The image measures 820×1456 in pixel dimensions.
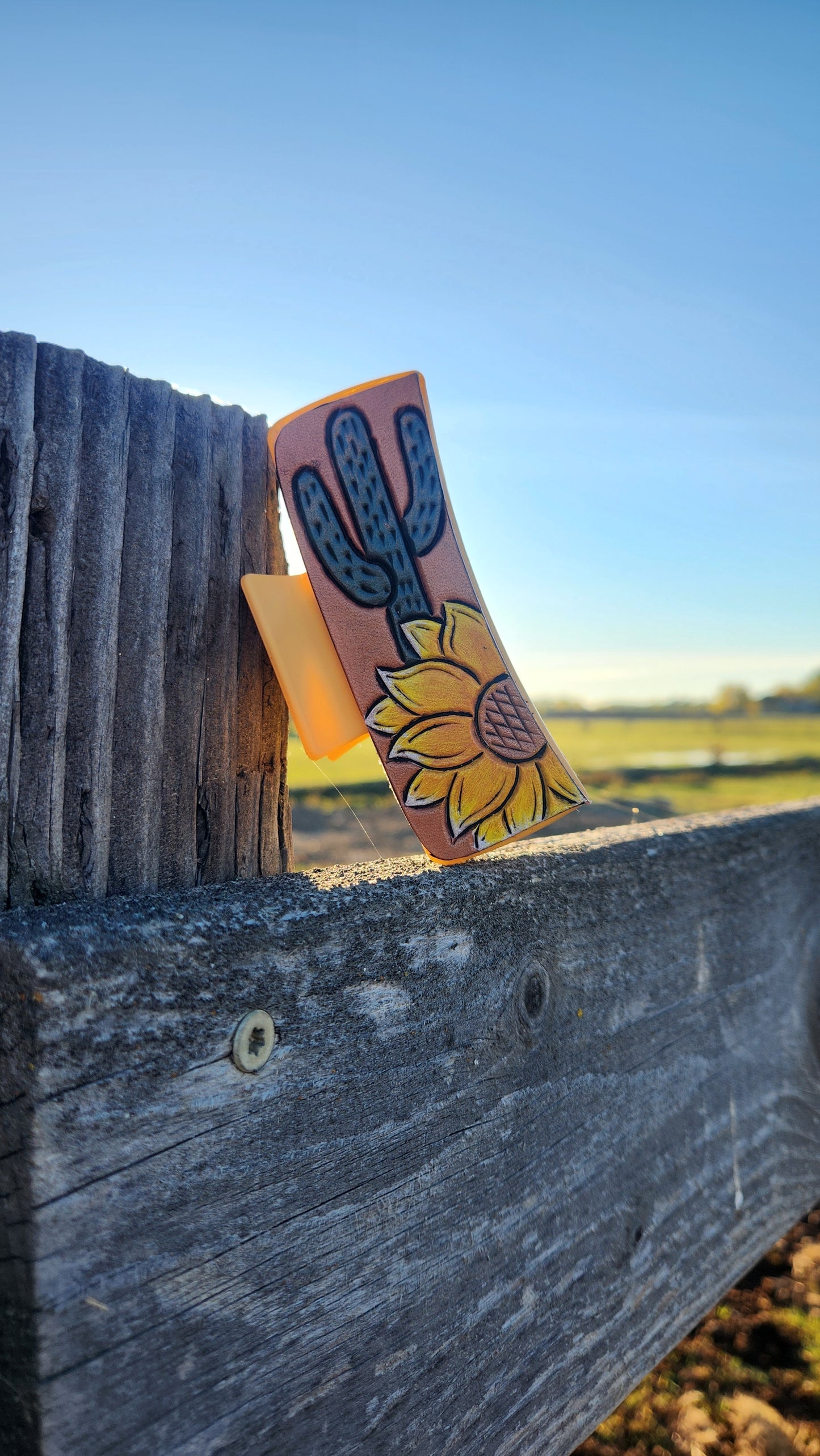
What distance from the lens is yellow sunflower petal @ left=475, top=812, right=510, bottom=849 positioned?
1.13 m

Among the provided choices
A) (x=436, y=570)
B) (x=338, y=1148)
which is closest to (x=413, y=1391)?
(x=338, y=1148)

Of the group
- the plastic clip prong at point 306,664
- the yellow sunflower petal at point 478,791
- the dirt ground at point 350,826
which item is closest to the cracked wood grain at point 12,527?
the plastic clip prong at point 306,664

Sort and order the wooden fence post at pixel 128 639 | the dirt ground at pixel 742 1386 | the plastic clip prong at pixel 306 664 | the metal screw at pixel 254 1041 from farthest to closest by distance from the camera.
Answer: the dirt ground at pixel 742 1386 < the plastic clip prong at pixel 306 664 < the wooden fence post at pixel 128 639 < the metal screw at pixel 254 1041

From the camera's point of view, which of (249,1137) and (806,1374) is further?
(806,1374)

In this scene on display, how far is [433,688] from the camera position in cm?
115

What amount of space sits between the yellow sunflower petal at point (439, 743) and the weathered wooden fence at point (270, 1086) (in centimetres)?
14

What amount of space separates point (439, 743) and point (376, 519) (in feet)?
1.03

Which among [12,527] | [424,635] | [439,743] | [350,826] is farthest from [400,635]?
[350,826]

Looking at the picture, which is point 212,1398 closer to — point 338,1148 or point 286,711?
point 338,1148

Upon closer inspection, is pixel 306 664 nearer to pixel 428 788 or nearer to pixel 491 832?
pixel 428 788

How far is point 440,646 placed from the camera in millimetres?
1167

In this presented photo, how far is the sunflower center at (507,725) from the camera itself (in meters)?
1.18

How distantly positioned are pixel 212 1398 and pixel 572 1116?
1.82 ft

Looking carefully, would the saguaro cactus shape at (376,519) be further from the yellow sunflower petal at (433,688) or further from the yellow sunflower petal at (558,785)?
the yellow sunflower petal at (558,785)
